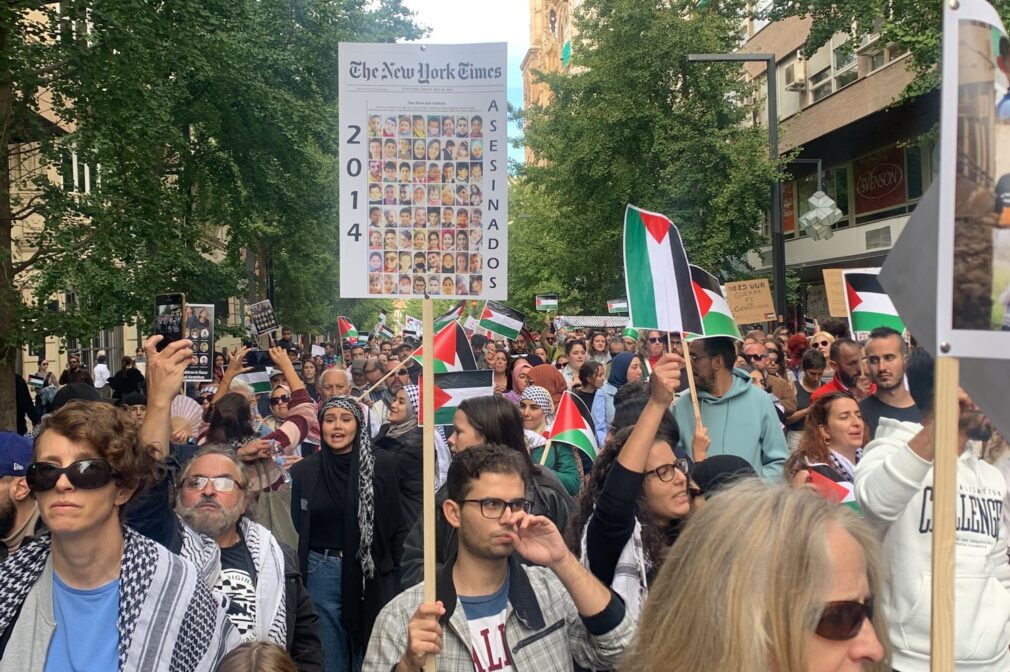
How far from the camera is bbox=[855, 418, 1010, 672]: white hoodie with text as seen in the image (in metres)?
3.67

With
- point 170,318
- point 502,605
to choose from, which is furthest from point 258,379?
point 502,605

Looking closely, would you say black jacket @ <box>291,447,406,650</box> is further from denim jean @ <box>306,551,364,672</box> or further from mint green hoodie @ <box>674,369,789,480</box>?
mint green hoodie @ <box>674,369,789,480</box>

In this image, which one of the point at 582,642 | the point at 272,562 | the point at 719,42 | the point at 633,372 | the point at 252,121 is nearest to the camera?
the point at 582,642

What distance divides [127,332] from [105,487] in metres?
35.8

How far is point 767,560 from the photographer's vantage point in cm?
211

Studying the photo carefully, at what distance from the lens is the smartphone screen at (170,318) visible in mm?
5121

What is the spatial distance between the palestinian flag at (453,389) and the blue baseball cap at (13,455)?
129 inches

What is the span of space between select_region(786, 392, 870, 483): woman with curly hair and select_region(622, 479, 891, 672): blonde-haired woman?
2.75 metres

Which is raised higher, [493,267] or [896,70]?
[896,70]

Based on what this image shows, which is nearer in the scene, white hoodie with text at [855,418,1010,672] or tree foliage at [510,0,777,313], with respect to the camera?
white hoodie with text at [855,418,1010,672]

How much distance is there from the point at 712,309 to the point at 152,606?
4.13 metres

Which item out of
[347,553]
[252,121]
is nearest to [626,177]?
[252,121]

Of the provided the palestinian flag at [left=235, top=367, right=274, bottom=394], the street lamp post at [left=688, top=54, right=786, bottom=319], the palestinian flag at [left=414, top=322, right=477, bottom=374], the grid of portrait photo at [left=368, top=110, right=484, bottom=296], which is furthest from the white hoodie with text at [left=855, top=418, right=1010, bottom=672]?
the street lamp post at [left=688, top=54, right=786, bottom=319]

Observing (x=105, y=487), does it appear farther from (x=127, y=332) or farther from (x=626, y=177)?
(x=127, y=332)
